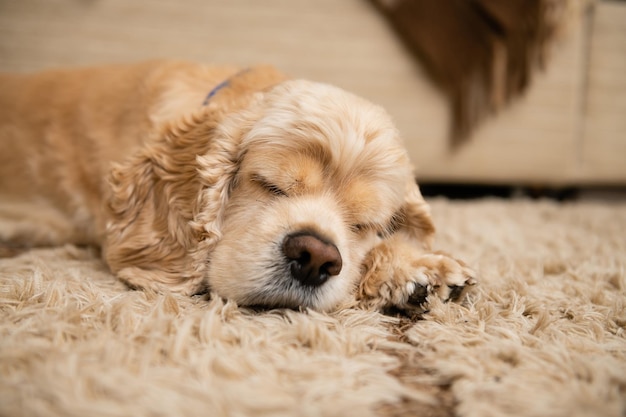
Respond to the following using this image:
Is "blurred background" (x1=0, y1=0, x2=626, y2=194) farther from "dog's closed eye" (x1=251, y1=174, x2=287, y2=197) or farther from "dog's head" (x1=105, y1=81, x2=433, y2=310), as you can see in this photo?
"dog's closed eye" (x1=251, y1=174, x2=287, y2=197)

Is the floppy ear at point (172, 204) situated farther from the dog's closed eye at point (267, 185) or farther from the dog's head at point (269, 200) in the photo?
the dog's closed eye at point (267, 185)

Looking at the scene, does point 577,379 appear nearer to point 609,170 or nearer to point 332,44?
point 332,44

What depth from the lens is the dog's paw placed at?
1.40 meters

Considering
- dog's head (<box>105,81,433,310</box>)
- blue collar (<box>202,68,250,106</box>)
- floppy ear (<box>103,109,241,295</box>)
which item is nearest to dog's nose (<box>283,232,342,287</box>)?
dog's head (<box>105,81,433,310</box>)

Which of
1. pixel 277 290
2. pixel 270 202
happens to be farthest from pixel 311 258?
pixel 270 202

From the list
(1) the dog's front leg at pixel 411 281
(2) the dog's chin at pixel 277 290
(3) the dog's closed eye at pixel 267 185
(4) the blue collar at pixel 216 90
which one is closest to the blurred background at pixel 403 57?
(4) the blue collar at pixel 216 90

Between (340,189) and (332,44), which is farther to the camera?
(332,44)

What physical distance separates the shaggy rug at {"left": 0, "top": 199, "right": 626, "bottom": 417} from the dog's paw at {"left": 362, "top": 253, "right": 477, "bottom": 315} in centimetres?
5

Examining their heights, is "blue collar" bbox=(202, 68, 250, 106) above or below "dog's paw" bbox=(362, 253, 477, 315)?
above

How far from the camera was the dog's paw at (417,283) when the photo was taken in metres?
1.40

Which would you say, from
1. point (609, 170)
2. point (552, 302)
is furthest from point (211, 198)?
point (609, 170)

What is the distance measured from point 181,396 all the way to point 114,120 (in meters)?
1.61

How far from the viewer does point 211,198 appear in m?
1.55

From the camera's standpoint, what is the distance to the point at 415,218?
174 centimetres
